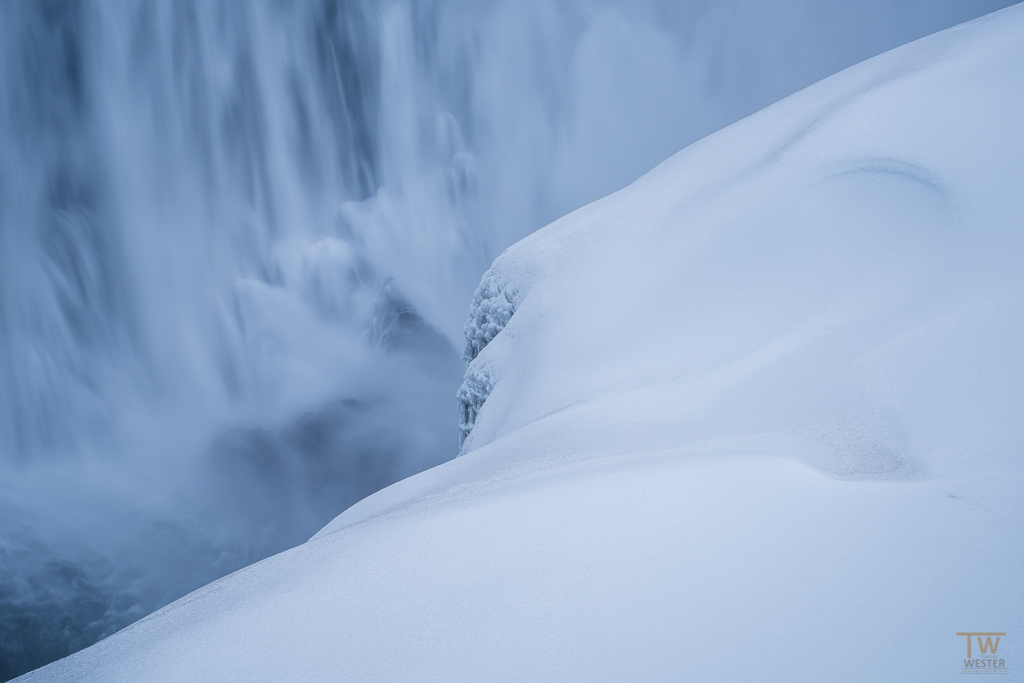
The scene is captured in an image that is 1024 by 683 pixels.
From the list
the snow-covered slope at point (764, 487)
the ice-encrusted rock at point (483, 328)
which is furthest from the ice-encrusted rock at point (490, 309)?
the snow-covered slope at point (764, 487)

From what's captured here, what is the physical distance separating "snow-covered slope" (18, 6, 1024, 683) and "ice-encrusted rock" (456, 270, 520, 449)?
186 cm

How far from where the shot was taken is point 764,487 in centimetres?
168

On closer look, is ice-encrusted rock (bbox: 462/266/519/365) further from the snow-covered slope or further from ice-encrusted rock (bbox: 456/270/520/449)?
the snow-covered slope

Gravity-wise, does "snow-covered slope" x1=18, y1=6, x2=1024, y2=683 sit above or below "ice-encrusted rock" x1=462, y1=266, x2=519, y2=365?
below

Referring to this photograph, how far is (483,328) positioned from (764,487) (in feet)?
18.7

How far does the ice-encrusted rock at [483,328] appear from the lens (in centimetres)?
617

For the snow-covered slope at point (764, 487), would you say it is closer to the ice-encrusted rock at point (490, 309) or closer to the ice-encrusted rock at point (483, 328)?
the ice-encrusted rock at point (483, 328)

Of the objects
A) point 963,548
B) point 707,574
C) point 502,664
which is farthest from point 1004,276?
point 502,664

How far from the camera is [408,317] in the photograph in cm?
2408

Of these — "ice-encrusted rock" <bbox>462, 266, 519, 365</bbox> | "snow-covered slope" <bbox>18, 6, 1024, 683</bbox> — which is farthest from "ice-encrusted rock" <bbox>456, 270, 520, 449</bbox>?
"snow-covered slope" <bbox>18, 6, 1024, 683</bbox>

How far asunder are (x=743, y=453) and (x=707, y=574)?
0.75 metres

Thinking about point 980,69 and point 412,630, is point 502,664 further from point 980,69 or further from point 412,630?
point 980,69

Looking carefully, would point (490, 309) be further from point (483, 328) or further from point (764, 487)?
point (764, 487)

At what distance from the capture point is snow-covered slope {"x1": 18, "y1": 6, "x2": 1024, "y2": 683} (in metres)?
1.26
